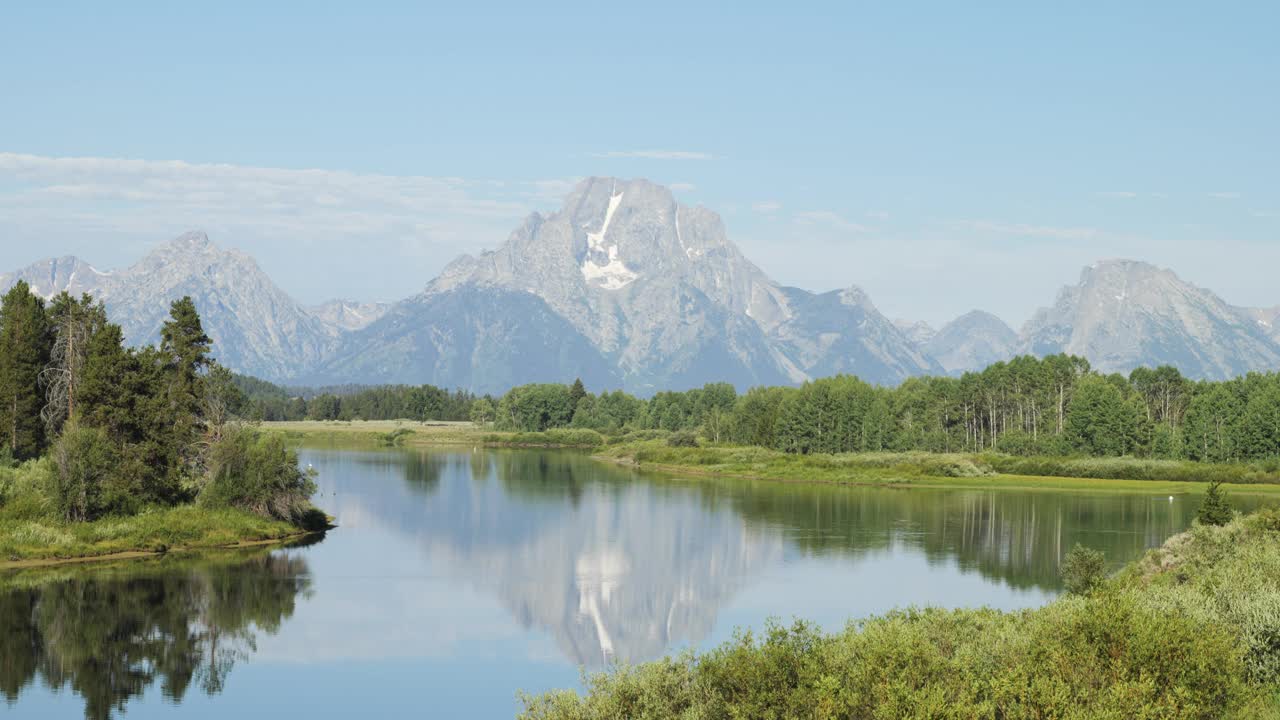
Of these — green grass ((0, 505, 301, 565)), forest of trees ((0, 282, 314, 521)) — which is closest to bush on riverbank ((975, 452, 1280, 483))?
forest of trees ((0, 282, 314, 521))

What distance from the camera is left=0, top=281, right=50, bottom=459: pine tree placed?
82.2 meters

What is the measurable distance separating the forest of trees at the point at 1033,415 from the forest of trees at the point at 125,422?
337ft

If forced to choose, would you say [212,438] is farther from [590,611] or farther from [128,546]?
[590,611]

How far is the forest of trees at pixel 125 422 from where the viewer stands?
68188 mm

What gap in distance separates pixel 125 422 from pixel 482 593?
25847 mm

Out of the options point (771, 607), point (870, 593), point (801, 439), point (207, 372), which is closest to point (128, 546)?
point (207, 372)

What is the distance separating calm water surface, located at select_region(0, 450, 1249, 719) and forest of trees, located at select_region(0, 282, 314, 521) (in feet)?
19.1

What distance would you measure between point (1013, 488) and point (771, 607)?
78.3 metres

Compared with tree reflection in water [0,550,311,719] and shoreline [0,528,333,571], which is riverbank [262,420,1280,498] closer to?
shoreline [0,528,333,571]

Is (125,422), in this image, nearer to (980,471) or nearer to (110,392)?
(110,392)

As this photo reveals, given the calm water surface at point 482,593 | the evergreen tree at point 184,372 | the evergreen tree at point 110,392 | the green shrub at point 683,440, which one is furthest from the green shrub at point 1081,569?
the green shrub at point 683,440

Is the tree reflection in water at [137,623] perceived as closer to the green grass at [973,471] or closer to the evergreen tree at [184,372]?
the evergreen tree at [184,372]

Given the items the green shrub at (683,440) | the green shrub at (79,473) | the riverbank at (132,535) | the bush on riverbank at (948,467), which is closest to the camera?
Result: the riverbank at (132,535)

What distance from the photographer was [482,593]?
6469cm
